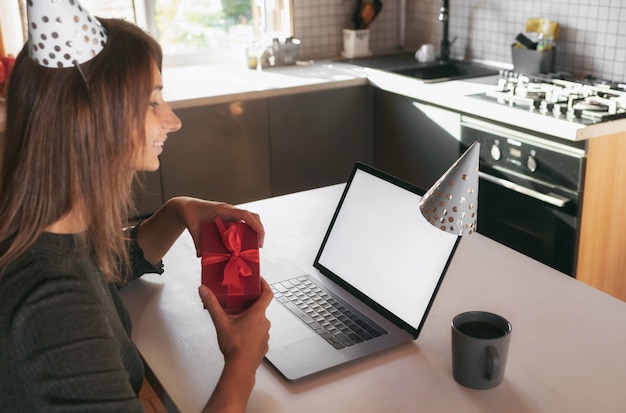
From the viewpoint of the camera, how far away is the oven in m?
2.41

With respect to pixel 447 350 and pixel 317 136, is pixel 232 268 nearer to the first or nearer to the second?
pixel 447 350

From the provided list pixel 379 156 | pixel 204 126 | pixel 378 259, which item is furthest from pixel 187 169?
pixel 378 259

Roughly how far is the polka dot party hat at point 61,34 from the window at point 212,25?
98.5 inches

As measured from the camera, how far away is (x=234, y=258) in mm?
1196

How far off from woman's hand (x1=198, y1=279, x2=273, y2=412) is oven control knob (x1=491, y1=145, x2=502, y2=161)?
168 cm

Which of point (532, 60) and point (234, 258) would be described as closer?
point (234, 258)

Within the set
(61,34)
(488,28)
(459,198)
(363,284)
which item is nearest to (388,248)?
(363,284)

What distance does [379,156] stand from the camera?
3.43 m

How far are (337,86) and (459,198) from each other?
2.25 meters

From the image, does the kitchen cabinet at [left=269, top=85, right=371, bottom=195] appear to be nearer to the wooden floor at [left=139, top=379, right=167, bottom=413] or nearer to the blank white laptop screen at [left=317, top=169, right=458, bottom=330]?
the wooden floor at [left=139, top=379, right=167, bottom=413]

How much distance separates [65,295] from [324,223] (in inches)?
34.9

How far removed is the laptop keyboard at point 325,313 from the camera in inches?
51.0

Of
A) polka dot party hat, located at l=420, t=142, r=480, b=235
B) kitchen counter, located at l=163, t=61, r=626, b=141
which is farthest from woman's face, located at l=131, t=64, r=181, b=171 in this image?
kitchen counter, located at l=163, t=61, r=626, b=141

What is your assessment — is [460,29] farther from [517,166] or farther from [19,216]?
[19,216]
